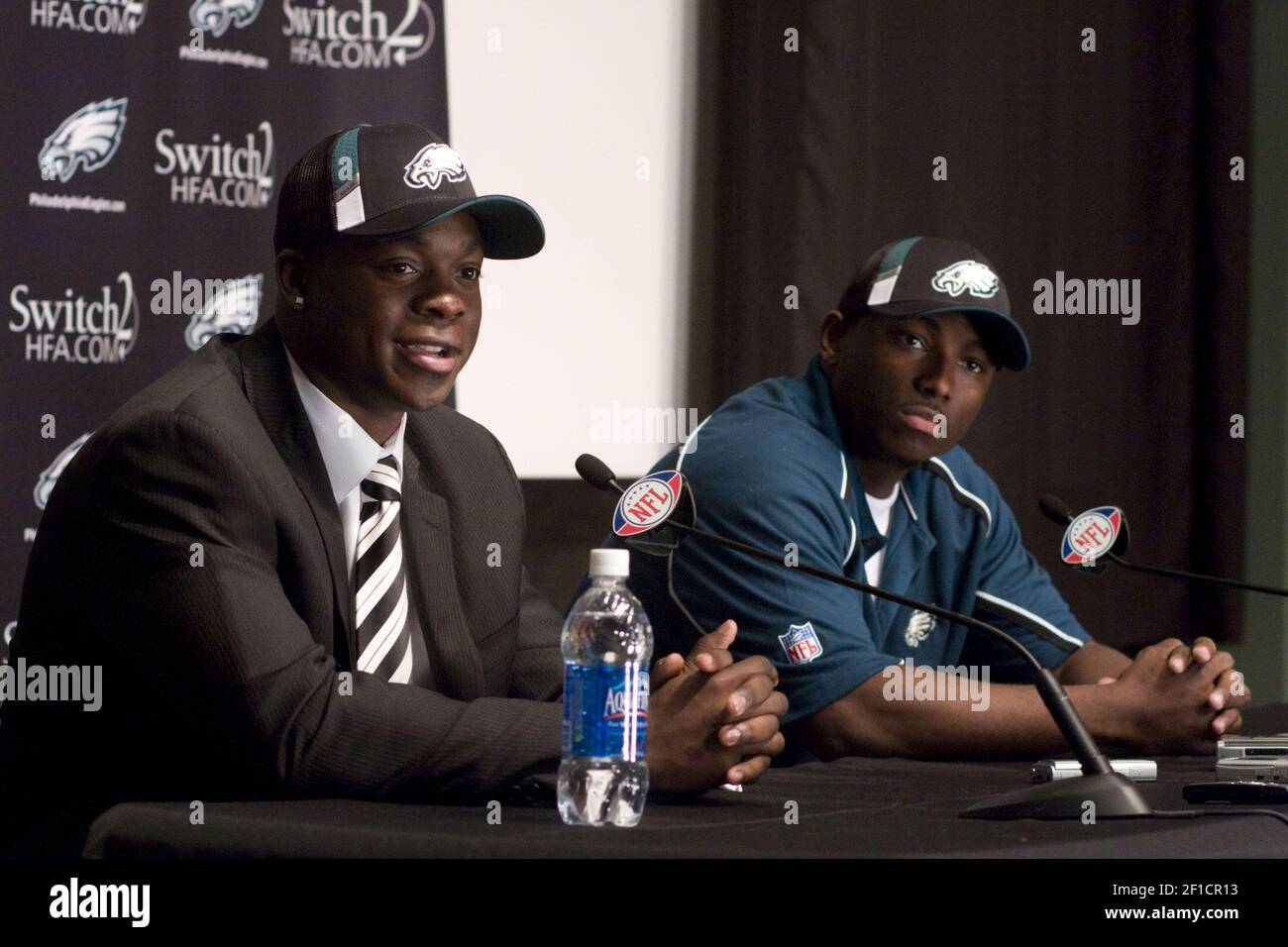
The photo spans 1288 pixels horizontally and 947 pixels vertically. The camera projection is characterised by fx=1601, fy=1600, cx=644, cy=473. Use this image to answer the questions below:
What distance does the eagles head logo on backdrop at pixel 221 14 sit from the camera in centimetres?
346

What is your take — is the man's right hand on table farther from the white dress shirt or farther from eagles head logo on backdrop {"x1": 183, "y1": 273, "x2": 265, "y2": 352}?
eagles head logo on backdrop {"x1": 183, "y1": 273, "x2": 265, "y2": 352}

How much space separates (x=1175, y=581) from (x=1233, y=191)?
1109 millimetres

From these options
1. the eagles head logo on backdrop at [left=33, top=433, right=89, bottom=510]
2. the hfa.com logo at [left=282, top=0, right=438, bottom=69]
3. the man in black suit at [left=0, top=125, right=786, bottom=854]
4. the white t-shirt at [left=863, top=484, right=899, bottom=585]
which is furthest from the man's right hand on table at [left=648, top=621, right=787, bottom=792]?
the hfa.com logo at [left=282, top=0, right=438, bottom=69]

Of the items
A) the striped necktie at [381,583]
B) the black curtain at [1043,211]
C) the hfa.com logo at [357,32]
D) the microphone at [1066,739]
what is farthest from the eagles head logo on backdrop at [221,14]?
the microphone at [1066,739]

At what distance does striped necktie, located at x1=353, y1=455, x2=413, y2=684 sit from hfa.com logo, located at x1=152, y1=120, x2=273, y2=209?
167 cm

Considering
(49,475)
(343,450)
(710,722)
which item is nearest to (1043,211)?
(49,475)

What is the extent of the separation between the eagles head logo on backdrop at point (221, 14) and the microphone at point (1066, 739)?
2161 mm

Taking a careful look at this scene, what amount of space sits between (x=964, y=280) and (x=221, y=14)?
5.92 ft

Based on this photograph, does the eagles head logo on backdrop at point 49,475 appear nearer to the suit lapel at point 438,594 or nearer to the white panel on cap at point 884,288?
the suit lapel at point 438,594

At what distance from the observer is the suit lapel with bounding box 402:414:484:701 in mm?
1975

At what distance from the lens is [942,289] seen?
8.70ft

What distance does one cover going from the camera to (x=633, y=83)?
4.17 meters

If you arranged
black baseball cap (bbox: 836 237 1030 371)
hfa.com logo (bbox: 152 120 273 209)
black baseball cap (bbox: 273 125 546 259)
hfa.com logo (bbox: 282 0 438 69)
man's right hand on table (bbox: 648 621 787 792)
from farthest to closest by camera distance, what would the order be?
hfa.com logo (bbox: 282 0 438 69) < hfa.com logo (bbox: 152 120 273 209) < black baseball cap (bbox: 836 237 1030 371) < black baseball cap (bbox: 273 125 546 259) < man's right hand on table (bbox: 648 621 787 792)
